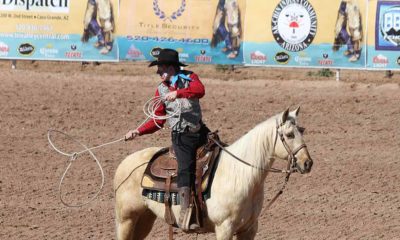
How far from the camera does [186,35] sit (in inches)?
843

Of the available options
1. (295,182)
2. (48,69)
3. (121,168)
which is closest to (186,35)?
(48,69)

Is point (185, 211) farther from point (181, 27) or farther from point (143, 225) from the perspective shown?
point (181, 27)

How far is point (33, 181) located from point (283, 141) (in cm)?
592

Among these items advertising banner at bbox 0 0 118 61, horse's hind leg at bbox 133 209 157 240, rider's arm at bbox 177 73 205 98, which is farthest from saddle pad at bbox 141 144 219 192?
advertising banner at bbox 0 0 118 61

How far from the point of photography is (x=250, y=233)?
8977mm

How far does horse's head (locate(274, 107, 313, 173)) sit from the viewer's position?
8.46 metres

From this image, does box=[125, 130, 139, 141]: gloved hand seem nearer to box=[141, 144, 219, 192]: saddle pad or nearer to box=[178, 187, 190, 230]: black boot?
box=[141, 144, 219, 192]: saddle pad

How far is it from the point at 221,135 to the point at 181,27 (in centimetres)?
565

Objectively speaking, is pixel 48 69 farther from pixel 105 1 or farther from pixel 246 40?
pixel 246 40

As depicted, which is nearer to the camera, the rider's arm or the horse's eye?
the horse's eye

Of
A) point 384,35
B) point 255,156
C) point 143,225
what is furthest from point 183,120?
point 384,35

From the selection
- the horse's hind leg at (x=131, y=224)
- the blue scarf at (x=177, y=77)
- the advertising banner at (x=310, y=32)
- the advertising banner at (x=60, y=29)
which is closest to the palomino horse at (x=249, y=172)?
the horse's hind leg at (x=131, y=224)

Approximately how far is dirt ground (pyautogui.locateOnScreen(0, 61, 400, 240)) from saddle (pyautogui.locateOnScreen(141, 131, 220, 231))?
7.24ft

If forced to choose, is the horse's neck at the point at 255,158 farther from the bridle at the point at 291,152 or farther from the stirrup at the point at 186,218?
the stirrup at the point at 186,218
